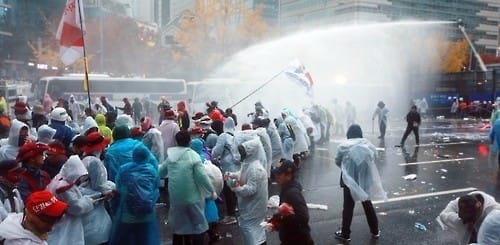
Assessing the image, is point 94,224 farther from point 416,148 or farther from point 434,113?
point 434,113

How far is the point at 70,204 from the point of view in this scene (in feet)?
12.4

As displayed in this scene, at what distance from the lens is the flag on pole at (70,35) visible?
31.4ft

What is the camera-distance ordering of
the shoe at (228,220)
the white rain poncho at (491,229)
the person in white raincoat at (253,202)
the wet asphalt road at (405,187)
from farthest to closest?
1. the shoe at (228,220)
2. the wet asphalt road at (405,187)
3. the person in white raincoat at (253,202)
4. the white rain poncho at (491,229)

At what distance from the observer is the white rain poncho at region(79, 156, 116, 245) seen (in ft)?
13.7

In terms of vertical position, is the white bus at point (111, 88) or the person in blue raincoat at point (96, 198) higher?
the white bus at point (111, 88)

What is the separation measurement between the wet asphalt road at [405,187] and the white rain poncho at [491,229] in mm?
3103

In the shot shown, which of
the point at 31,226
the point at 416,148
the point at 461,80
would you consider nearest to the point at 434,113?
the point at 461,80

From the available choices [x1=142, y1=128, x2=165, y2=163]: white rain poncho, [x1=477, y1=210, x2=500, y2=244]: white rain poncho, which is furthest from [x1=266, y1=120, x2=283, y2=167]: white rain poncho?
[x1=477, y1=210, x2=500, y2=244]: white rain poncho

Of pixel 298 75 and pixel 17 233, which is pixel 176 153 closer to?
pixel 17 233

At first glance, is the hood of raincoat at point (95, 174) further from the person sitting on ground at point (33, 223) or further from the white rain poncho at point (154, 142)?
the white rain poncho at point (154, 142)

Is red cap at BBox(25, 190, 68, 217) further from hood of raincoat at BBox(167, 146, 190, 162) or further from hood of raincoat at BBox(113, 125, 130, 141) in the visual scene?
hood of raincoat at BBox(113, 125, 130, 141)

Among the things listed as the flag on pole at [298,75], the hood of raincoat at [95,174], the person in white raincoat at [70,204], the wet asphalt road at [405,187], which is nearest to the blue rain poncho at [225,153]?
the wet asphalt road at [405,187]

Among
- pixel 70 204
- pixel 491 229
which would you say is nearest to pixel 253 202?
pixel 70 204

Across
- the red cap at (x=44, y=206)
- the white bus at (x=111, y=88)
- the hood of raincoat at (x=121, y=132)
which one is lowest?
the red cap at (x=44, y=206)
